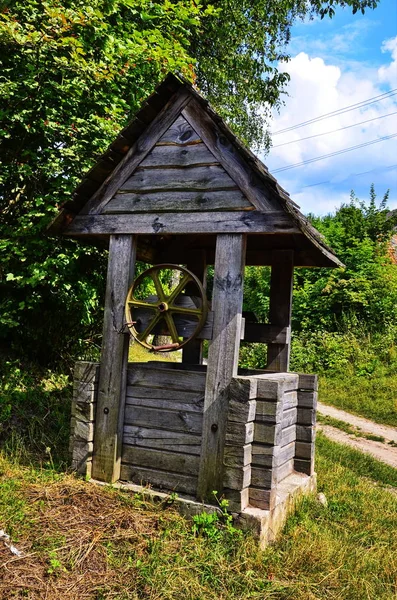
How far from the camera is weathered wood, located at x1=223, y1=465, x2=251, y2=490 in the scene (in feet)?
12.8

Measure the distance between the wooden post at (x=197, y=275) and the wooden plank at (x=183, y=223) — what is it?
1.14 meters

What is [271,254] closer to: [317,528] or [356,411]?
[317,528]

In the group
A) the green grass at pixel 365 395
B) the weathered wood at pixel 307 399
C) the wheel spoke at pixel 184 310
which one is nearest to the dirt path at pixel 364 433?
the green grass at pixel 365 395

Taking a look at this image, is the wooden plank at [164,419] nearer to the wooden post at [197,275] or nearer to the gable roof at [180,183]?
the wooden post at [197,275]

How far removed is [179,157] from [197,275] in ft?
4.98

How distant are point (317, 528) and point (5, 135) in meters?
5.35

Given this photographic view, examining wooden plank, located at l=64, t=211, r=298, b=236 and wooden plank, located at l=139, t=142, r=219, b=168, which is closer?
wooden plank, located at l=64, t=211, r=298, b=236

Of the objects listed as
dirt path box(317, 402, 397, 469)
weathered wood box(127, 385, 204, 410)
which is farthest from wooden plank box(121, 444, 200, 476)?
dirt path box(317, 402, 397, 469)

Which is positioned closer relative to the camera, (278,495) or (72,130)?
(278,495)

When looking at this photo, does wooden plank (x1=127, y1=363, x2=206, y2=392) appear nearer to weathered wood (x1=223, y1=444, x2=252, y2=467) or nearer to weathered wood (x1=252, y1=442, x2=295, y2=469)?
weathered wood (x1=223, y1=444, x2=252, y2=467)

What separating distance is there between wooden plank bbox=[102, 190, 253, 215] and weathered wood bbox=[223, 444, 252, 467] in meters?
1.95

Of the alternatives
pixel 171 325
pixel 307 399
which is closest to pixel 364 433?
pixel 307 399

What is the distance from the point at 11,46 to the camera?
19.4 feet

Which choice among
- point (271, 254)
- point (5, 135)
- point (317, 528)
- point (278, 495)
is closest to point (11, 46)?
point (5, 135)
